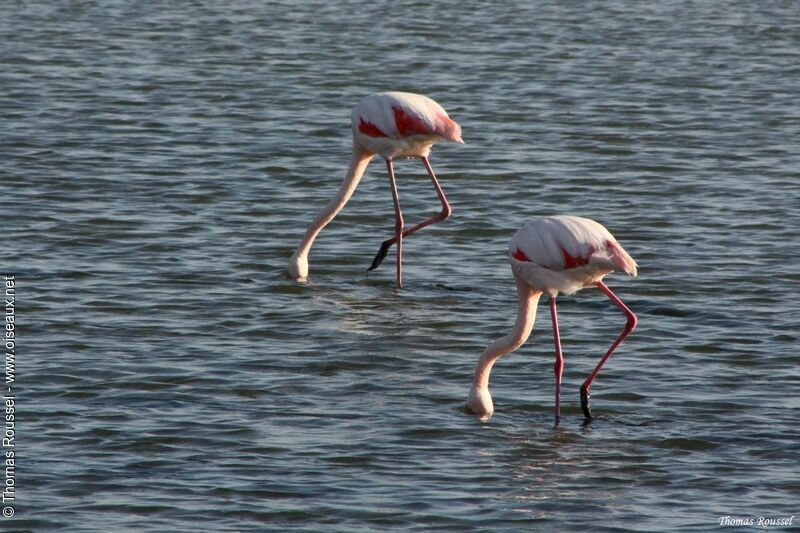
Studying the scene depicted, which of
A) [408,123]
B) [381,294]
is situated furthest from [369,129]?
[381,294]

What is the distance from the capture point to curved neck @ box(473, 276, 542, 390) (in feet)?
26.9

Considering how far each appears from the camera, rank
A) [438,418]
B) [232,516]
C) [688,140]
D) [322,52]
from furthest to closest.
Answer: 1. [322,52]
2. [688,140]
3. [438,418]
4. [232,516]

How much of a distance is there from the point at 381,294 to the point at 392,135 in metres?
1.04

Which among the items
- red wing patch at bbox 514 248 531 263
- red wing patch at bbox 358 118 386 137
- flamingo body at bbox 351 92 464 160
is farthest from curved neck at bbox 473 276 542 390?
red wing patch at bbox 358 118 386 137

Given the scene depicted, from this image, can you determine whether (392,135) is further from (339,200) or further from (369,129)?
(339,200)

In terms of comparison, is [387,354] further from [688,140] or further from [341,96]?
[341,96]

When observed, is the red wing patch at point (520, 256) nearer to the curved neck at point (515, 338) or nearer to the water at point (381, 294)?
the curved neck at point (515, 338)

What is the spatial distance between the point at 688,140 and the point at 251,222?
4.85 meters

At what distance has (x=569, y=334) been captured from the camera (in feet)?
31.8

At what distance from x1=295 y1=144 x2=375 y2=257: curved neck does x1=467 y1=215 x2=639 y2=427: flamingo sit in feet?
10.1

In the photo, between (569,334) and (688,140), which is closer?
(569,334)

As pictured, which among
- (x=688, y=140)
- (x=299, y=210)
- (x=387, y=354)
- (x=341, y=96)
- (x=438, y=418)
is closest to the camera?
(x=438, y=418)

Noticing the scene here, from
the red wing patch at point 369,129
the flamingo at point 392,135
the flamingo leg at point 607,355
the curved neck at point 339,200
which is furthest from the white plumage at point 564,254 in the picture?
the curved neck at point 339,200

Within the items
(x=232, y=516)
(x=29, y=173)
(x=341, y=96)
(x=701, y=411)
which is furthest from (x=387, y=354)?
(x=341, y=96)
